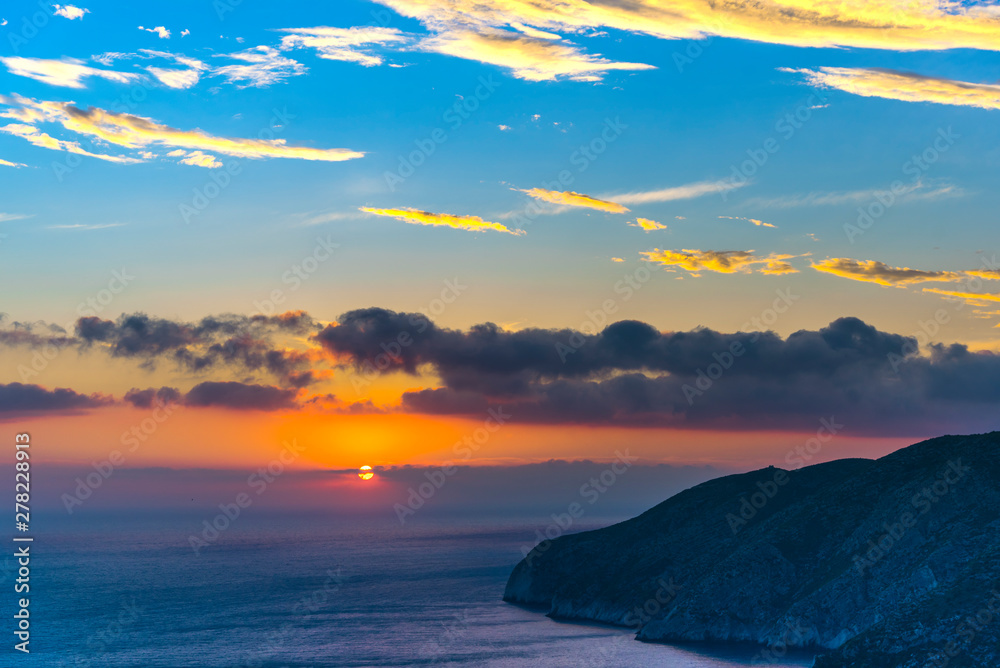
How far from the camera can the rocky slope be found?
82000mm

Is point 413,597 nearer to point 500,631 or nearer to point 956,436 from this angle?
point 500,631

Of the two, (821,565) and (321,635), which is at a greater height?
(821,565)

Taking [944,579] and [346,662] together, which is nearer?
[944,579]

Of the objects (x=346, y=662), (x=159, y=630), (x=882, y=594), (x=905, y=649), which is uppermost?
(x=905, y=649)

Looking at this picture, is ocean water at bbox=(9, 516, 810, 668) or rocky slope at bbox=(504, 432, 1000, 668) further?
ocean water at bbox=(9, 516, 810, 668)

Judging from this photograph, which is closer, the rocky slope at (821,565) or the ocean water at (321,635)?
the rocky slope at (821,565)

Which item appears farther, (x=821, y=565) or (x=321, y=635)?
(x=321, y=635)

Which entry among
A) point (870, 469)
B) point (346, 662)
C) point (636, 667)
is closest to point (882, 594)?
point (636, 667)

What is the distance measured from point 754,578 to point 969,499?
33.9 metres

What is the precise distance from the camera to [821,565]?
126m

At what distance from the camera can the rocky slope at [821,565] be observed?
82.0 metres

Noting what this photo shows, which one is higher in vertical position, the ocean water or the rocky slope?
the rocky slope

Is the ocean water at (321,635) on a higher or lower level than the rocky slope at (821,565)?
lower

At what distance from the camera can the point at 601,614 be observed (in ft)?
483
